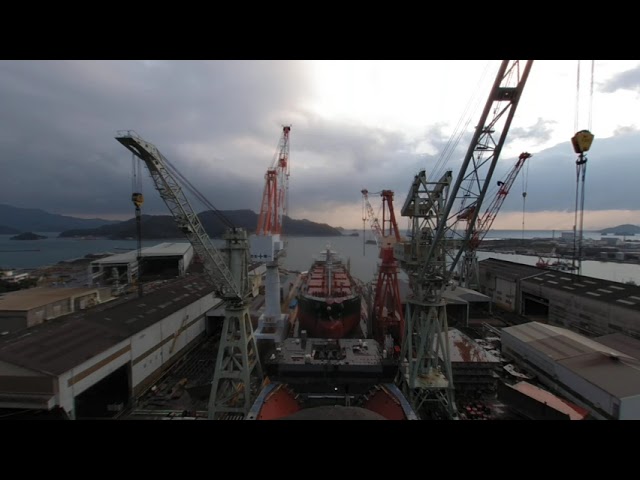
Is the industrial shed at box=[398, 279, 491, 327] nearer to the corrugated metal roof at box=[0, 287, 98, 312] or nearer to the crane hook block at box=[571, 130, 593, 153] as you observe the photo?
the crane hook block at box=[571, 130, 593, 153]

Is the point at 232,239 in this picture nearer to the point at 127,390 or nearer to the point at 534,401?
the point at 127,390

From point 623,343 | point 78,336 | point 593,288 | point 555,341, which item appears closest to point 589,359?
point 555,341

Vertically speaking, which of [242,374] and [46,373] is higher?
[46,373]

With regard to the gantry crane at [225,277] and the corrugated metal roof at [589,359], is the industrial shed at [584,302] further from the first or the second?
the gantry crane at [225,277]

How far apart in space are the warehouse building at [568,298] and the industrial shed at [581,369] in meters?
4.49

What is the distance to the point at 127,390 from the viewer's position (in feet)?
38.5

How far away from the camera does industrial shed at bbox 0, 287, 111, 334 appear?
14.1 meters

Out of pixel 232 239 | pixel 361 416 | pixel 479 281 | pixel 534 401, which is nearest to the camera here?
pixel 361 416

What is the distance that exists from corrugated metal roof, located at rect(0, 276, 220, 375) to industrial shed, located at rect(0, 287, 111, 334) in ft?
8.23

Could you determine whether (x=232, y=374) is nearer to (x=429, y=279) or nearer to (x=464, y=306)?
(x=429, y=279)

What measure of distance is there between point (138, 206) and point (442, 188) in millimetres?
14070

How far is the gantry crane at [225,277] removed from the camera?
9500 millimetres
